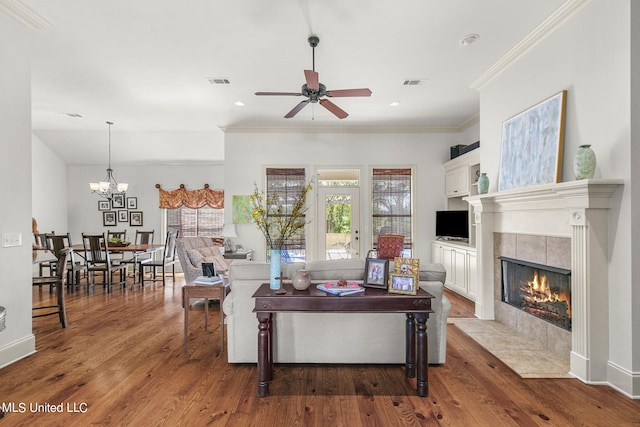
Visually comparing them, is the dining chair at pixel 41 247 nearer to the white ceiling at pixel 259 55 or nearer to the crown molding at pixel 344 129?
the white ceiling at pixel 259 55

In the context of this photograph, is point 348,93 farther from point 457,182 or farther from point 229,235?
point 229,235

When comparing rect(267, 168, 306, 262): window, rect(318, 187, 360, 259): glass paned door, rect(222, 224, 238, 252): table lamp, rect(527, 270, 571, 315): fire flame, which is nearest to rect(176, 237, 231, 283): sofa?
rect(222, 224, 238, 252): table lamp

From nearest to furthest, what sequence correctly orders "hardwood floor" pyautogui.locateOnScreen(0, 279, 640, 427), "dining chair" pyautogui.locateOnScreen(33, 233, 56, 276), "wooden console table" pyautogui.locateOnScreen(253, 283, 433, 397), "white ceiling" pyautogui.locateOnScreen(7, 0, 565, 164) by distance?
1. "hardwood floor" pyautogui.locateOnScreen(0, 279, 640, 427)
2. "wooden console table" pyautogui.locateOnScreen(253, 283, 433, 397)
3. "white ceiling" pyautogui.locateOnScreen(7, 0, 565, 164)
4. "dining chair" pyautogui.locateOnScreen(33, 233, 56, 276)

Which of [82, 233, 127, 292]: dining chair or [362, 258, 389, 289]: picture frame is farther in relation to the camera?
[82, 233, 127, 292]: dining chair

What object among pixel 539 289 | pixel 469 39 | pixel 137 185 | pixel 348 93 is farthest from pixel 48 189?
pixel 539 289

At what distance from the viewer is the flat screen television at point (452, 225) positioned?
5.63 metres

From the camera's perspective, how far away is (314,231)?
653cm

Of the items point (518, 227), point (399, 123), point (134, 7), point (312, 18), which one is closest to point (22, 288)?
point (134, 7)

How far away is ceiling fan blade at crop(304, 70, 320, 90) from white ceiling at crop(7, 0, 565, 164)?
1.68 ft

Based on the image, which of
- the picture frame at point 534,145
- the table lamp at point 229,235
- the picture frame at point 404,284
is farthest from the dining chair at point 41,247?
the picture frame at point 534,145

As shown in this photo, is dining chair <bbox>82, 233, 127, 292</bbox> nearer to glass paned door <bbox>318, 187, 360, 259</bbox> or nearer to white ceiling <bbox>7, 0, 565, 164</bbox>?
white ceiling <bbox>7, 0, 565, 164</bbox>

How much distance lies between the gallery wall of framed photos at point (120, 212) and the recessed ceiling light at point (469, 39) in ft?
26.5

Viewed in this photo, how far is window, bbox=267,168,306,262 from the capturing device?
6.58m

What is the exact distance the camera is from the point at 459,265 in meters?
5.36
